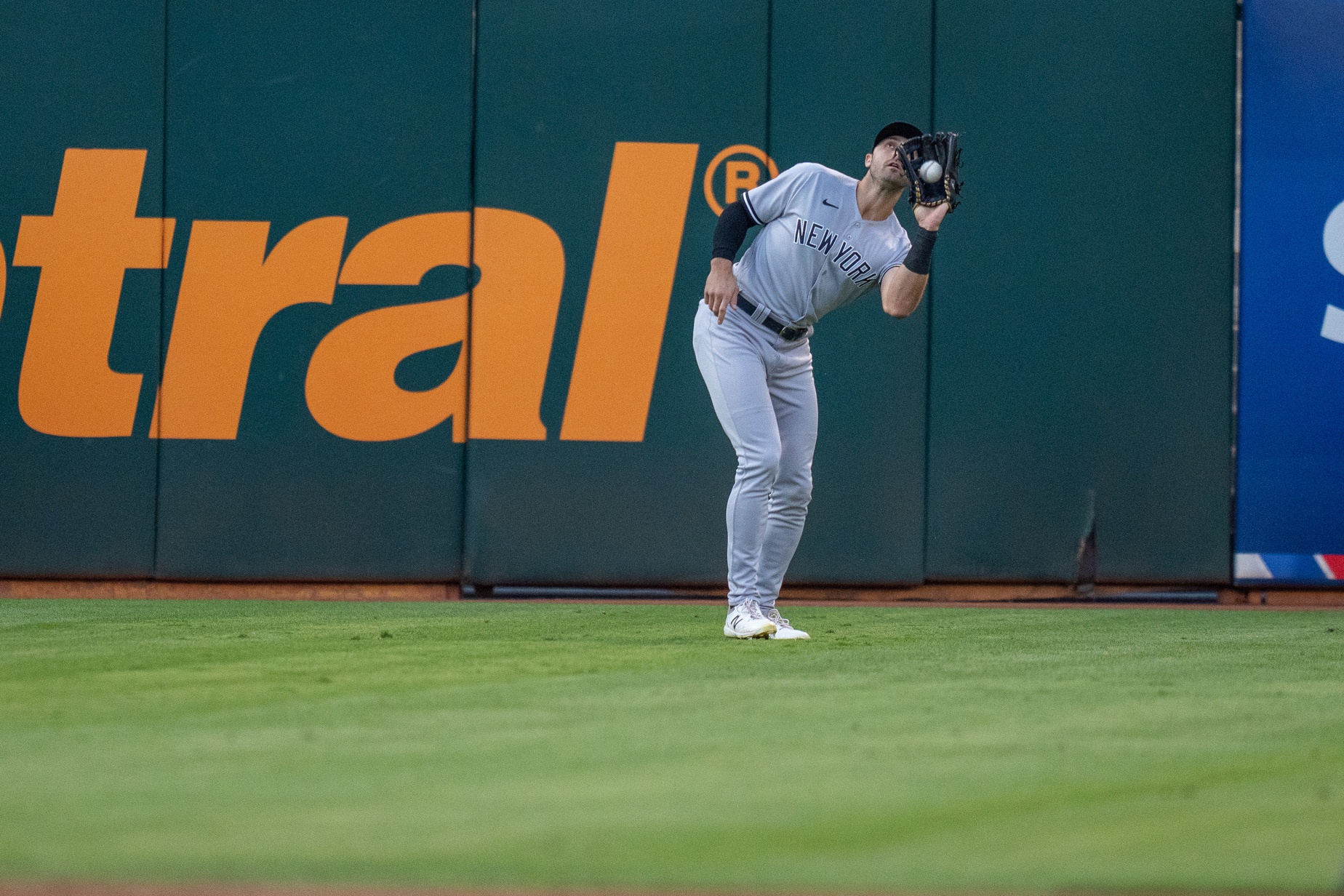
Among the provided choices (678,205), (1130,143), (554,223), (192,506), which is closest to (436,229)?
(554,223)

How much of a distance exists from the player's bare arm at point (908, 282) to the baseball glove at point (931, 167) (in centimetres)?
4

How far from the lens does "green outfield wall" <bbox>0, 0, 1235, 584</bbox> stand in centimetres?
773

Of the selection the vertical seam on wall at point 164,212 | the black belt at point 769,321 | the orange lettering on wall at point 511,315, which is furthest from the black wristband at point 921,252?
the vertical seam on wall at point 164,212

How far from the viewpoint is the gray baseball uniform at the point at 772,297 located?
18.4 feet

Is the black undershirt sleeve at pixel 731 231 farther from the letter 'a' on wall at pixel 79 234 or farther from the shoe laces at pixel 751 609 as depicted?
the letter 'a' on wall at pixel 79 234

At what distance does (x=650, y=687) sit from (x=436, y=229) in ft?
13.3

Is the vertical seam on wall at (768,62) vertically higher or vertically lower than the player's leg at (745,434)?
higher

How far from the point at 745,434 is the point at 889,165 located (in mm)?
1096

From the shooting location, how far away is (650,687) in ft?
14.1

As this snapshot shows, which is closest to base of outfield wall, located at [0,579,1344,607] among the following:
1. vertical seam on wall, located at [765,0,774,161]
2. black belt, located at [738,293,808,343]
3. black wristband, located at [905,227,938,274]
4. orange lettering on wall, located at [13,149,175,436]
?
orange lettering on wall, located at [13,149,175,436]

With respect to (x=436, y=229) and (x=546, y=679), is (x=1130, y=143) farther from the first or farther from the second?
(x=546, y=679)

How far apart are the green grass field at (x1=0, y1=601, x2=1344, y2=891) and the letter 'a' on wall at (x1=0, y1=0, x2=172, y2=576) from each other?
7.57 ft

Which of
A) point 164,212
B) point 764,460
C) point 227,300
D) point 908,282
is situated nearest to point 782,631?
point 764,460

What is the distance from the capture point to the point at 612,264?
7836mm
